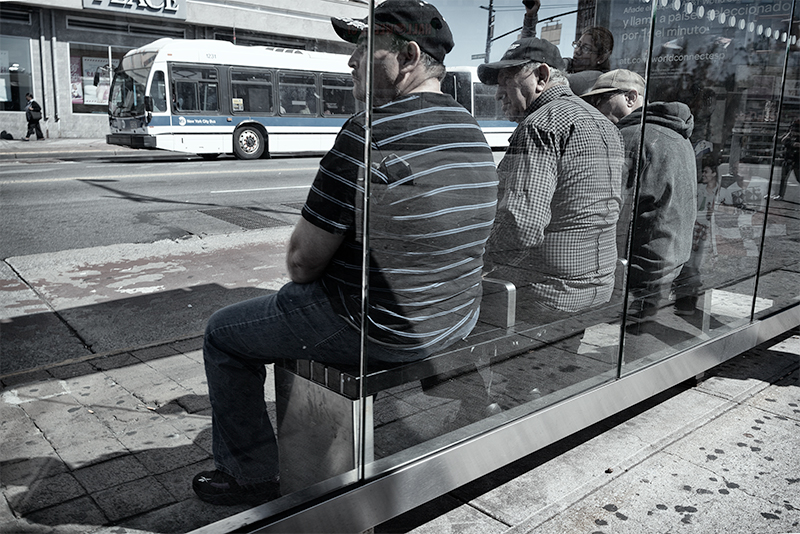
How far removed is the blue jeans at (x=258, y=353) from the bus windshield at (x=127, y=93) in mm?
4845

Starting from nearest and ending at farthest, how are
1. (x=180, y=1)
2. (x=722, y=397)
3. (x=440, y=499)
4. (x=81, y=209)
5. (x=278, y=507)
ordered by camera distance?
1. (x=278, y=507)
2. (x=440, y=499)
3. (x=722, y=397)
4. (x=180, y=1)
5. (x=81, y=209)

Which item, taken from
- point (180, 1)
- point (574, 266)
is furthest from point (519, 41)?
point (180, 1)

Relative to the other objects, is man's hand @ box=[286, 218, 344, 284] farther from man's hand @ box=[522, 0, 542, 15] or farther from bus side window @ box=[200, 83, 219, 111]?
bus side window @ box=[200, 83, 219, 111]

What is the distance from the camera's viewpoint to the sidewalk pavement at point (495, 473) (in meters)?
2.29

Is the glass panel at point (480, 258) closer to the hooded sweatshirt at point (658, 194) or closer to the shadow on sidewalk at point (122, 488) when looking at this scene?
the hooded sweatshirt at point (658, 194)

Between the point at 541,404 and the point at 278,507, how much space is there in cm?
110

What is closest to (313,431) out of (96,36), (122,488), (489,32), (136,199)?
(122,488)

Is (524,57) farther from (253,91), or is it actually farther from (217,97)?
(217,97)

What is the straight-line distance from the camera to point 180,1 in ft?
20.9

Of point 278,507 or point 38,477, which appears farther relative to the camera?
point 38,477

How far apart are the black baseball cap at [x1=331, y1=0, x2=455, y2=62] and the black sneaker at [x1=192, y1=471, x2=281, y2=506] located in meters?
1.38

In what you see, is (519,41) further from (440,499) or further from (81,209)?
(81,209)

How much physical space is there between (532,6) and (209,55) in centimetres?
525

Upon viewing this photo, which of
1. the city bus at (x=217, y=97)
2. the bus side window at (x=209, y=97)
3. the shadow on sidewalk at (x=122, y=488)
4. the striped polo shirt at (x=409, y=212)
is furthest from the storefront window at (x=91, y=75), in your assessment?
the striped polo shirt at (x=409, y=212)
